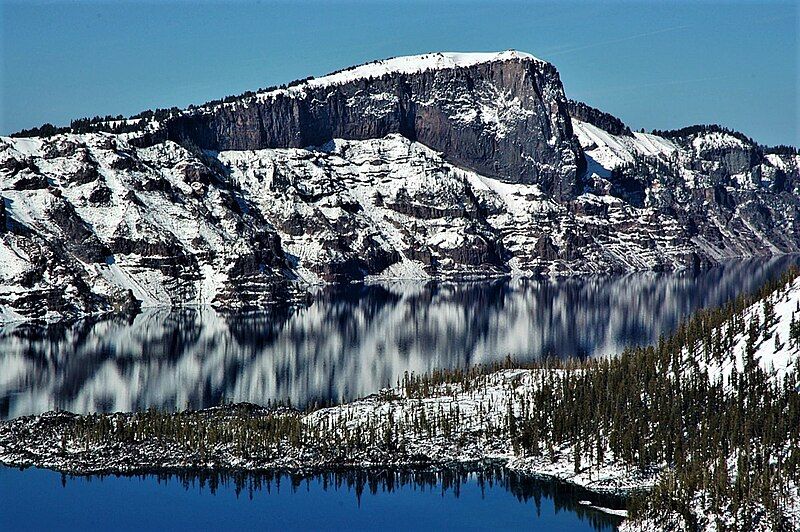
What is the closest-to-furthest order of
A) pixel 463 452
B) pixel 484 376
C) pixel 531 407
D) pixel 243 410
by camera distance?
pixel 463 452 < pixel 531 407 < pixel 243 410 < pixel 484 376

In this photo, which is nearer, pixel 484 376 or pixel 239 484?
pixel 239 484

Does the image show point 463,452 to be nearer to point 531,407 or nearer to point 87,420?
point 531,407

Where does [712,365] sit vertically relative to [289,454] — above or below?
above

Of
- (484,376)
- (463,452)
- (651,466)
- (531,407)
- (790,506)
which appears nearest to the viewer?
(790,506)

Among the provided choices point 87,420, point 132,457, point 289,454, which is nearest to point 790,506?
point 289,454

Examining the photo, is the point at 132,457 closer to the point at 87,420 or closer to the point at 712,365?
the point at 87,420

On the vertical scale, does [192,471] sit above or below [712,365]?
below

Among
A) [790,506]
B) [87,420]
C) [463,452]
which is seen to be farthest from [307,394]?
[790,506]

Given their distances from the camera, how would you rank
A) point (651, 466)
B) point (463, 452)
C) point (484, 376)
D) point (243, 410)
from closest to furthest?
Result: point (651, 466) < point (463, 452) < point (243, 410) < point (484, 376)

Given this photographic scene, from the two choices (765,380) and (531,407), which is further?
(531,407)

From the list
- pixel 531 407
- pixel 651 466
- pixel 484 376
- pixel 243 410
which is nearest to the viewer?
pixel 651 466
